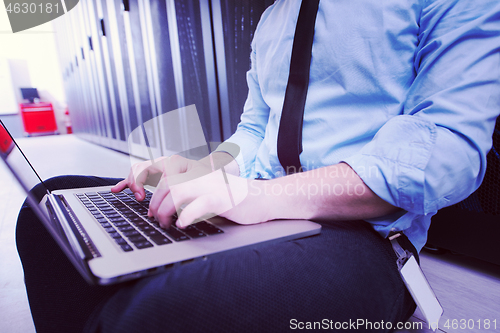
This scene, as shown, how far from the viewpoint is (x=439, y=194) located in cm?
36

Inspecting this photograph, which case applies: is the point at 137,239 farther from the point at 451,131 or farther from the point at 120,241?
the point at 451,131

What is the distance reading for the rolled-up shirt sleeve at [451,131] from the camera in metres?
0.35

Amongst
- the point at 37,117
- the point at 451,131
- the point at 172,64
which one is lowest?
the point at 37,117

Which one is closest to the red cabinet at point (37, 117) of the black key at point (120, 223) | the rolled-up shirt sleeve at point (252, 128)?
the rolled-up shirt sleeve at point (252, 128)

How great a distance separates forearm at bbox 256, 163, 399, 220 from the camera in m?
0.39

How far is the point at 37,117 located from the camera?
7.70 meters

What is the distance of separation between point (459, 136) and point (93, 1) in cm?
474

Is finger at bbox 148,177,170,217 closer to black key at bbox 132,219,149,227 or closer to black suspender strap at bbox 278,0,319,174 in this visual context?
black key at bbox 132,219,149,227

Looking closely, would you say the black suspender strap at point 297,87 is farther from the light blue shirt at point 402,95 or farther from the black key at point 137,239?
the black key at point 137,239

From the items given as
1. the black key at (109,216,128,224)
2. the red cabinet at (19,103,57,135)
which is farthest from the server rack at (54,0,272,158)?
the red cabinet at (19,103,57,135)

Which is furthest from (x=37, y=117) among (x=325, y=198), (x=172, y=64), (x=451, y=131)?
(x=451, y=131)

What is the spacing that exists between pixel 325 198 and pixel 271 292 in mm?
169

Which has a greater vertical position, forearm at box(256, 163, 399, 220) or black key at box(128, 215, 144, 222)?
forearm at box(256, 163, 399, 220)

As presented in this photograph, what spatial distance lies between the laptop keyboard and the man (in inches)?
0.9
